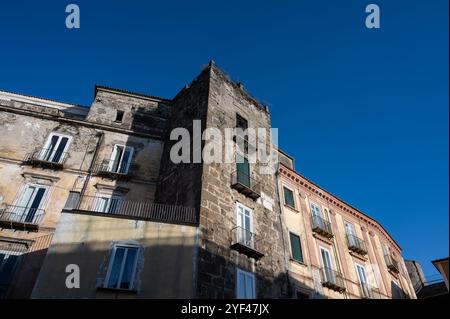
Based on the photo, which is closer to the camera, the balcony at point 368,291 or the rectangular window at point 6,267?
the rectangular window at point 6,267

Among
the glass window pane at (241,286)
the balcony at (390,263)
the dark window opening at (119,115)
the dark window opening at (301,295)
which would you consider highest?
the dark window opening at (119,115)

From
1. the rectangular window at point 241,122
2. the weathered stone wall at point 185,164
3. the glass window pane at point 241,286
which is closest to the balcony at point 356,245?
the rectangular window at point 241,122

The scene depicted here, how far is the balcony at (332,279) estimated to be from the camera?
66.6 ft

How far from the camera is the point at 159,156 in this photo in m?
22.6

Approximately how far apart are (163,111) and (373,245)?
20149mm

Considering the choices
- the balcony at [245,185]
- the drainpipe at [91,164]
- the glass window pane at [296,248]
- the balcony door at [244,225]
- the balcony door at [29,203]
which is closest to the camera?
the balcony door at [244,225]

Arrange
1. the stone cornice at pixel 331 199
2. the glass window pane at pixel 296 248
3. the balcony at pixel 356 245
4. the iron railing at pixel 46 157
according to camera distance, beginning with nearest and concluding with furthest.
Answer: the iron railing at pixel 46 157 → the glass window pane at pixel 296 248 → the balcony at pixel 356 245 → the stone cornice at pixel 331 199

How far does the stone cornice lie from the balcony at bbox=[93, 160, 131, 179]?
417 inches

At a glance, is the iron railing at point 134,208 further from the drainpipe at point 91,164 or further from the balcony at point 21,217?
the balcony at point 21,217

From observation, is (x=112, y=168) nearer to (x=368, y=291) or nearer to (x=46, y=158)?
(x=46, y=158)

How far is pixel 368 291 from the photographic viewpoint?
2294cm

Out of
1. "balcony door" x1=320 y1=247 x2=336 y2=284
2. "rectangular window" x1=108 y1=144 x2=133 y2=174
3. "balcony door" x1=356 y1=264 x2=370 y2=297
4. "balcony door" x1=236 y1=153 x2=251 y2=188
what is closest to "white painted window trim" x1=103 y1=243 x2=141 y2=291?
"balcony door" x1=236 y1=153 x2=251 y2=188

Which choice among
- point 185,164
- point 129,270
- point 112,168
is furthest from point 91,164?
point 129,270

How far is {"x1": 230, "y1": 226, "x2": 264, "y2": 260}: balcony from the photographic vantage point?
1600 cm
